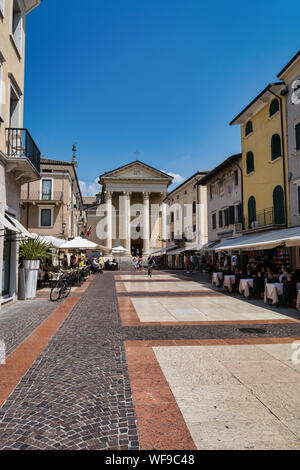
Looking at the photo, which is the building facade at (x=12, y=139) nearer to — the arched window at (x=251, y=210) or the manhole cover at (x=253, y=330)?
the manhole cover at (x=253, y=330)

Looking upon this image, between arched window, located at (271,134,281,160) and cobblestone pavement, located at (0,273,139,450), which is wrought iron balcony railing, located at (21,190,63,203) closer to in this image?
arched window, located at (271,134,281,160)

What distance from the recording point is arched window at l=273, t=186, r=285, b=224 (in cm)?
1675

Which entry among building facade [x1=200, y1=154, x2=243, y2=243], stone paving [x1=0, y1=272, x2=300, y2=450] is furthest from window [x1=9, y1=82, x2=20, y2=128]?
building facade [x1=200, y1=154, x2=243, y2=243]

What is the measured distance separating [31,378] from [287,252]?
49.8 feet

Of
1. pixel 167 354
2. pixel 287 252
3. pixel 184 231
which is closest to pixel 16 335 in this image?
pixel 167 354

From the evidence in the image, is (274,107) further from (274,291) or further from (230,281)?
(274,291)

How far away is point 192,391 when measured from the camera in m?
3.51

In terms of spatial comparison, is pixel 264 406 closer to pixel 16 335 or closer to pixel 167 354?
pixel 167 354

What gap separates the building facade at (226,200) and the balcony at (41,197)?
1531 cm

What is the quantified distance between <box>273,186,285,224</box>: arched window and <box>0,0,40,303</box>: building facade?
12.5 meters

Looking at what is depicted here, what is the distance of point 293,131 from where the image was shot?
15734 millimetres

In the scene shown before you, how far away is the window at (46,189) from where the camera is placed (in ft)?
110

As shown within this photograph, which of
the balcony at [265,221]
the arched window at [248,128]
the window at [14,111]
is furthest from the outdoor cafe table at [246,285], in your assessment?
the arched window at [248,128]

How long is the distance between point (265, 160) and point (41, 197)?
77.9 feet
